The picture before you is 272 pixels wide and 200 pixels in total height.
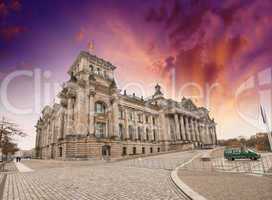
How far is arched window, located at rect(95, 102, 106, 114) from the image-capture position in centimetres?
3991

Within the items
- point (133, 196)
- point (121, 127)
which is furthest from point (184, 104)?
point (133, 196)

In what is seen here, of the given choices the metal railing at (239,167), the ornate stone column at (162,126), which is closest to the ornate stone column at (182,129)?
the ornate stone column at (162,126)

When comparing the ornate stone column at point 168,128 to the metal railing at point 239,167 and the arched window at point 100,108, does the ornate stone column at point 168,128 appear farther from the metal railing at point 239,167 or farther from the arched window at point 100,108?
the metal railing at point 239,167

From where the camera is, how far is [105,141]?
1388 inches

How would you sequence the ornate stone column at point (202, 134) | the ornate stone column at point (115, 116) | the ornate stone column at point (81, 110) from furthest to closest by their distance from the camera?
the ornate stone column at point (202, 134)
the ornate stone column at point (115, 116)
the ornate stone column at point (81, 110)

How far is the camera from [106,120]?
132ft

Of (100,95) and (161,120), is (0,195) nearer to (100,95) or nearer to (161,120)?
(100,95)

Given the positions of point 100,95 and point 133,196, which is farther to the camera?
point 100,95

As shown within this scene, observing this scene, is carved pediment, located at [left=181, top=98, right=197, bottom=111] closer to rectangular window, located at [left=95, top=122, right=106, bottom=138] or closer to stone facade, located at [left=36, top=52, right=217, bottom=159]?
stone facade, located at [left=36, top=52, right=217, bottom=159]

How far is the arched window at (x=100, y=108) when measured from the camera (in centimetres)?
3991

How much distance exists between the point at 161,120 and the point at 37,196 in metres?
52.8

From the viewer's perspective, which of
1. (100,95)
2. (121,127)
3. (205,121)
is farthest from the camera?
(205,121)

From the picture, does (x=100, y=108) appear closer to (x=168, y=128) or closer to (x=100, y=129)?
(x=100, y=129)

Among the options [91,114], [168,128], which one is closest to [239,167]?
[91,114]
